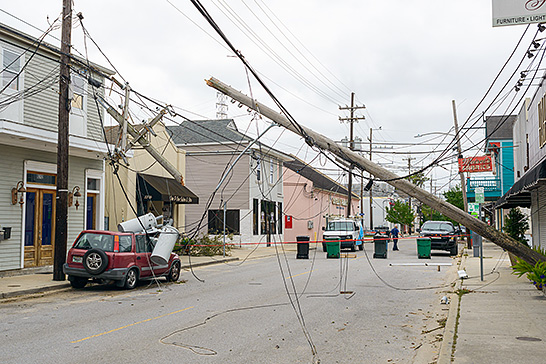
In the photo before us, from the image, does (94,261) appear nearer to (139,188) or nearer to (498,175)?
(139,188)

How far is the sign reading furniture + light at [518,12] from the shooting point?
7660mm

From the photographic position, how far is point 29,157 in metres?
17.5

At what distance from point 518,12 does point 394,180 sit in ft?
17.0

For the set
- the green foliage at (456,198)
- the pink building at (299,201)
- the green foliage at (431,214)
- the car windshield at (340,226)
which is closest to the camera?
the car windshield at (340,226)

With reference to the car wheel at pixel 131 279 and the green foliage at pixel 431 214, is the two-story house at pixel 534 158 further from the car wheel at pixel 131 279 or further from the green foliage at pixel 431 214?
the green foliage at pixel 431 214

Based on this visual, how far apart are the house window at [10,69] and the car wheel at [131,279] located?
713 centimetres

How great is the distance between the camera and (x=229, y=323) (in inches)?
385

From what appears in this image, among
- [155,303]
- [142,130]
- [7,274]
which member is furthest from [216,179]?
[155,303]

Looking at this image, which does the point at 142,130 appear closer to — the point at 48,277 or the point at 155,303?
the point at 48,277

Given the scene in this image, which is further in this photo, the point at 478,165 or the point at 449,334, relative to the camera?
the point at 478,165

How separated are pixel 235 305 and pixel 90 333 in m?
3.85

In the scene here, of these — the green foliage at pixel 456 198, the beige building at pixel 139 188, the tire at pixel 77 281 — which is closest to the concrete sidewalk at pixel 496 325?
the tire at pixel 77 281

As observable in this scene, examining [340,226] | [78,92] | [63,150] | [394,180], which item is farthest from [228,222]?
[394,180]

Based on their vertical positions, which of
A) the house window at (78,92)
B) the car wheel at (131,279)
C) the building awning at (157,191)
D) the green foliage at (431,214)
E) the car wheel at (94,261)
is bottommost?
the car wheel at (131,279)
